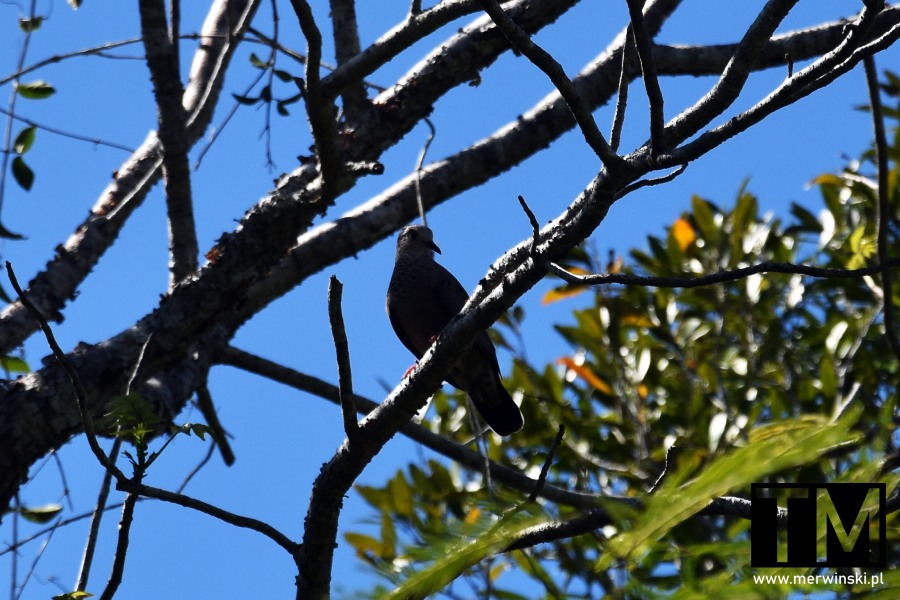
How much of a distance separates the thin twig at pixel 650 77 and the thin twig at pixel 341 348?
Answer: 2.55 ft

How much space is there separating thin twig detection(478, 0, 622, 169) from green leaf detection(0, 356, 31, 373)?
256 centimetres

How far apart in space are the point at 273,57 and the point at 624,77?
2.51 metres

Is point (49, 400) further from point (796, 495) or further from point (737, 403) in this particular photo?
point (737, 403)

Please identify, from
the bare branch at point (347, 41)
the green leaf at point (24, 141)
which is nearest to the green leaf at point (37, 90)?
the green leaf at point (24, 141)

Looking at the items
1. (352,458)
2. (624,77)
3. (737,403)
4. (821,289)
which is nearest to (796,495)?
(624,77)

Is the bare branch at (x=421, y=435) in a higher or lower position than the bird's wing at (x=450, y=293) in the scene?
lower

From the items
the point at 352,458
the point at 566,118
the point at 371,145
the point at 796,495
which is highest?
the point at 566,118

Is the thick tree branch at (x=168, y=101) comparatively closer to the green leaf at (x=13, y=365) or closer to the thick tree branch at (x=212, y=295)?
the thick tree branch at (x=212, y=295)

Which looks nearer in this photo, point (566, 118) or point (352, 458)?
point (352, 458)

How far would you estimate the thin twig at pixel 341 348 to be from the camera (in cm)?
242

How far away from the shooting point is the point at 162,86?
424 cm

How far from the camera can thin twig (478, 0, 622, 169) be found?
2236 mm

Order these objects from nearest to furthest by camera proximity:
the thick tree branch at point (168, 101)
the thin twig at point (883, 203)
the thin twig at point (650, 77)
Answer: the thin twig at point (650, 77) → the thin twig at point (883, 203) → the thick tree branch at point (168, 101)
